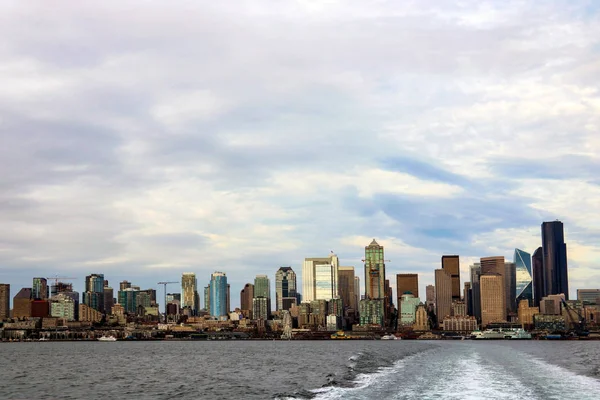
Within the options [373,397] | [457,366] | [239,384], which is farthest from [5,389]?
[457,366]

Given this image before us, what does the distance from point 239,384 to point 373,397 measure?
31.8 m

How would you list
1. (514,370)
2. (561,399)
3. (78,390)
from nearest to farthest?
(561,399) → (78,390) → (514,370)

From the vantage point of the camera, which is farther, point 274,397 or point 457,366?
point 457,366

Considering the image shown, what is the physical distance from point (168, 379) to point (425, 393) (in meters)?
50.2

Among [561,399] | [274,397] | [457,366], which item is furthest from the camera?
[457,366]

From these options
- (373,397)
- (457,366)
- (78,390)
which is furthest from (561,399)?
(78,390)

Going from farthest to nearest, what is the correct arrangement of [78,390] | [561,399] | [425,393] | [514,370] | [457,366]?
[457,366]
[514,370]
[78,390]
[425,393]
[561,399]

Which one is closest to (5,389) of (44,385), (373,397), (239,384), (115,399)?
(44,385)

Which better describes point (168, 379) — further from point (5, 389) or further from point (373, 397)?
point (373, 397)

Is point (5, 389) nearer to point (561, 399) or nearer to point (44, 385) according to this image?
point (44, 385)

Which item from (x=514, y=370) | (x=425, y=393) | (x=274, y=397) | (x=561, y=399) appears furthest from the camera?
(x=514, y=370)

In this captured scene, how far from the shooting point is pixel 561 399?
217 feet

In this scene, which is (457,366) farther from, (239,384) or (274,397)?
(274,397)

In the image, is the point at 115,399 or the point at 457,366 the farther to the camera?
the point at 457,366
